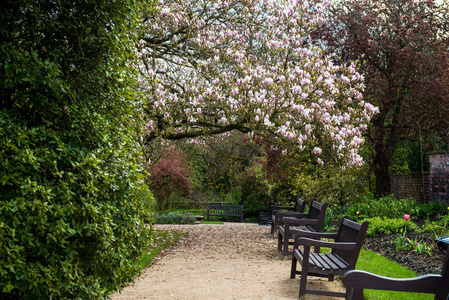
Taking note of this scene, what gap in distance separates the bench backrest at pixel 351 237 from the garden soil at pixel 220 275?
2.19 ft

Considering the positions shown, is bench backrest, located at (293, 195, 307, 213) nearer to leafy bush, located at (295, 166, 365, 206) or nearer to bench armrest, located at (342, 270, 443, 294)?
leafy bush, located at (295, 166, 365, 206)

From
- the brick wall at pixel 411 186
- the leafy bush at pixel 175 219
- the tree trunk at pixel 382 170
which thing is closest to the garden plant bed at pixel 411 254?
the brick wall at pixel 411 186

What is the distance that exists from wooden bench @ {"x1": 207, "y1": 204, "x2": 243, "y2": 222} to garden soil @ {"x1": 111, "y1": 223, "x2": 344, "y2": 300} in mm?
7732

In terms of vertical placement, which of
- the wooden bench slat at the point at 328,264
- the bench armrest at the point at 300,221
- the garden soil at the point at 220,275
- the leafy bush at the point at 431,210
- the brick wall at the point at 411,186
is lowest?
the garden soil at the point at 220,275

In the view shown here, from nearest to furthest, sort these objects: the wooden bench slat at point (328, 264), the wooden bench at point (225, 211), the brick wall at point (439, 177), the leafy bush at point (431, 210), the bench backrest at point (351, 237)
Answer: the bench backrest at point (351, 237)
the wooden bench slat at point (328, 264)
the leafy bush at point (431, 210)
the brick wall at point (439, 177)
the wooden bench at point (225, 211)

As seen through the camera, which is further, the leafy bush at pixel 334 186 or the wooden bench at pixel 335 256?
the leafy bush at pixel 334 186

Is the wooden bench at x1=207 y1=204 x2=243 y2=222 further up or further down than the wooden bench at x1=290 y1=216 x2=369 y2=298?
further down

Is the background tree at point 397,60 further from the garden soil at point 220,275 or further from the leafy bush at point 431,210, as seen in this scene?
the garden soil at point 220,275

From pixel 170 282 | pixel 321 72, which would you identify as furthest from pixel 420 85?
pixel 170 282

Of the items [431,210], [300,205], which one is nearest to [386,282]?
[300,205]

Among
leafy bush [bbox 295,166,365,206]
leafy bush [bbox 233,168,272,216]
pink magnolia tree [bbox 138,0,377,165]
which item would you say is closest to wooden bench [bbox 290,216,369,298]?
pink magnolia tree [bbox 138,0,377,165]

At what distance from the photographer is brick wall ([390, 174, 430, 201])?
13137mm

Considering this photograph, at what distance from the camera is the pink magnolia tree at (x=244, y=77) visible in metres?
7.90

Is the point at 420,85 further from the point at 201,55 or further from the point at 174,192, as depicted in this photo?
the point at 174,192
